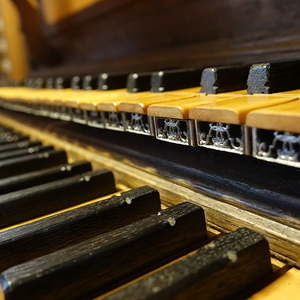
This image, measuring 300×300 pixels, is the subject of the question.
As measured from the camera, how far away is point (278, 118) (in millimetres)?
602

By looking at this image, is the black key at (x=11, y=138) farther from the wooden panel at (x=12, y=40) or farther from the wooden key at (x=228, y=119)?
the wooden panel at (x=12, y=40)

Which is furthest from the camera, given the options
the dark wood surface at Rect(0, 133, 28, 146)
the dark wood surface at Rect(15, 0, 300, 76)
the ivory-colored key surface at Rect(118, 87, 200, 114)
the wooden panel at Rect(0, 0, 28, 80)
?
the wooden panel at Rect(0, 0, 28, 80)

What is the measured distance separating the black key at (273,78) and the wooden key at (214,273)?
0.95 feet

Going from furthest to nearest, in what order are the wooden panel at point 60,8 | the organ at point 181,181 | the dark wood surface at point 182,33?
the wooden panel at point 60,8 → the dark wood surface at point 182,33 → the organ at point 181,181

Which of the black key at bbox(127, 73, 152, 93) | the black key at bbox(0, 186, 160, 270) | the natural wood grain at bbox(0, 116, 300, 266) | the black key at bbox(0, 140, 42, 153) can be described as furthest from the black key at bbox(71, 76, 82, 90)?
the black key at bbox(0, 186, 160, 270)

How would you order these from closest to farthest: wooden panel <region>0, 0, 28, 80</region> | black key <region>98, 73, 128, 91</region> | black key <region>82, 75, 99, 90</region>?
black key <region>98, 73, 128, 91</region> → black key <region>82, 75, 99, 90</region> → wooden panel <region>0, 0, 28, 80</region>

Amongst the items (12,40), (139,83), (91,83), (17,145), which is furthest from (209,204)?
(12,40)

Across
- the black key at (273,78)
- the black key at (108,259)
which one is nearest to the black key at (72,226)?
the black key at (108,259)

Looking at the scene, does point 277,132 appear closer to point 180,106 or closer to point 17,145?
point 180,106

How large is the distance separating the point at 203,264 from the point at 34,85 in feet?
6.25

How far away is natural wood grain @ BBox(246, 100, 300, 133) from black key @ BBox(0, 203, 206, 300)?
318 millimetres

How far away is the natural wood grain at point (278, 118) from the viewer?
0.58 meters

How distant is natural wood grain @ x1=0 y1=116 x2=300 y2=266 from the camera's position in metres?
0.78

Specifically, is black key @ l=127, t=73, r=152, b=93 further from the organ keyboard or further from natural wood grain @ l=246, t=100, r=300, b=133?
natural wood grain @ l=246, t=100, r=300, b=133
